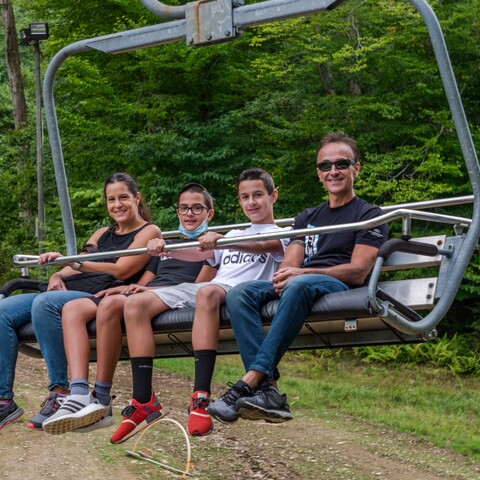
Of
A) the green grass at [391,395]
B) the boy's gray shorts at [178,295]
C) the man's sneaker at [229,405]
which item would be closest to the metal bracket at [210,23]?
the boy's gray shorts at [178,295]

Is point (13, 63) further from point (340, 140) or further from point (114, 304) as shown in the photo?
point (340, 140)

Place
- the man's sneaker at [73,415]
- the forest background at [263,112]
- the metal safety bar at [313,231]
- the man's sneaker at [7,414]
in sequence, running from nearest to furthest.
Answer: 1. the metal safety bar at [313,231]
2. the man's sneaker at [73,415]
3. the man's sneaker at [7,414]
4. the forest background at [263,112]

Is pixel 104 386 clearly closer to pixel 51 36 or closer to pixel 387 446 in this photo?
pixel 387 446

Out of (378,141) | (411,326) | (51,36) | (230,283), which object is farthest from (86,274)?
(51,36)

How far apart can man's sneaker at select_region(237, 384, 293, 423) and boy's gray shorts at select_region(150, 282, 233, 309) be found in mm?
742

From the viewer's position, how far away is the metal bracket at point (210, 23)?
454cm

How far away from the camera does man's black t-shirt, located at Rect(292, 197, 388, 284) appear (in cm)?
498

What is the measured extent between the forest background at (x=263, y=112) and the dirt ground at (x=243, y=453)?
2383 mm

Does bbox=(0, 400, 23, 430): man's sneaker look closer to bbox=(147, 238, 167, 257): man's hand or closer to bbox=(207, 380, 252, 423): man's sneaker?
bbox=(147, 238, 167, 257): man's hand

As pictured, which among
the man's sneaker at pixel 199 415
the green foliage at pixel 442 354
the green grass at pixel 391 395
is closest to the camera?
the man's sneaker at pixel 199 415

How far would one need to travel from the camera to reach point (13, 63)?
21375mm

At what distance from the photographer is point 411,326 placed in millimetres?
4516

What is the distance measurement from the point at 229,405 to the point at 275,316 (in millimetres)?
453

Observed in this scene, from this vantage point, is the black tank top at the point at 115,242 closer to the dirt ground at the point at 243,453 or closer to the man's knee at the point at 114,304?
the man's knee at the point at 114,304
